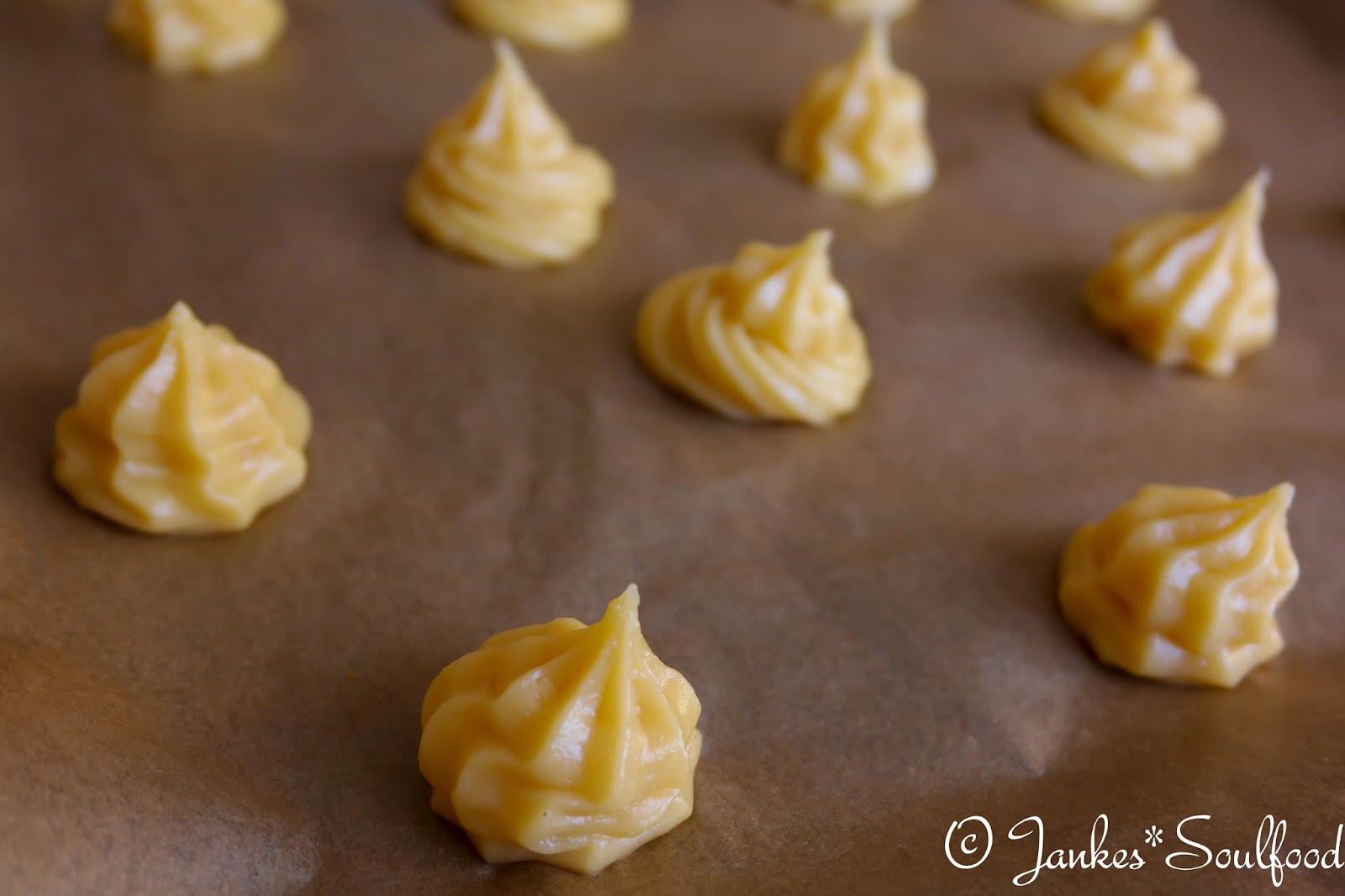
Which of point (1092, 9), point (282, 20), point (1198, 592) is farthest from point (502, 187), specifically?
point (1092, 9)

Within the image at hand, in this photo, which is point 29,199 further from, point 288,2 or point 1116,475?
point 1116,475

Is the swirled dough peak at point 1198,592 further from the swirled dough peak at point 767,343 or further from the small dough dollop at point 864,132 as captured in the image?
the small dough dollop at point 864,132

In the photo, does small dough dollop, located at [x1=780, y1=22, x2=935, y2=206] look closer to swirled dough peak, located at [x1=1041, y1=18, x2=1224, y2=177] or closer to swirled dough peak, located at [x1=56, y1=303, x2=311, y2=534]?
swirled dough peak, located at [x1=1041, y1=18, x2=1224, y2=177]

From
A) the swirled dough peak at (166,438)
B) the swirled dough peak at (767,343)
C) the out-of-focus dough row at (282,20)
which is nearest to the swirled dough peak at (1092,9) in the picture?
the out-of-focus dough row at (282,20)

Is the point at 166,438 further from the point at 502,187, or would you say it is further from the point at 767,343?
the point at 767,343

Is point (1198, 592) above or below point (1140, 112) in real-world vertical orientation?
below

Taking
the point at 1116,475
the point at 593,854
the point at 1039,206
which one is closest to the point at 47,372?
the point at 593,854
